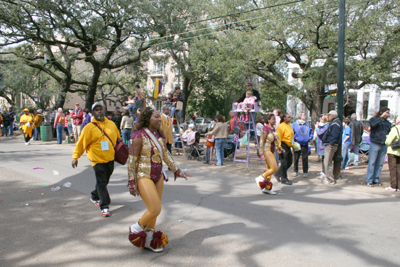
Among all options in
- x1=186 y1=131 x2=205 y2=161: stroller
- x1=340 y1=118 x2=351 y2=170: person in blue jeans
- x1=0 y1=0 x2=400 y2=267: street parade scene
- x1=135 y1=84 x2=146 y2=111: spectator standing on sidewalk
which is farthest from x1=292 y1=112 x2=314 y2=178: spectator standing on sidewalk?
x1=135 y1=84 x2=146 y2=111: spectator standing on sidewalk

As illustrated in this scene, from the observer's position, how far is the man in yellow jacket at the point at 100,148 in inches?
194

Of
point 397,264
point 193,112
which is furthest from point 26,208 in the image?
point 193,112

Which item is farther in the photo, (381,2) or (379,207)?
(381,2)

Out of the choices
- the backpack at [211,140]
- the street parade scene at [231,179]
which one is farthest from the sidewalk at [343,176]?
the backpack at [211,140]

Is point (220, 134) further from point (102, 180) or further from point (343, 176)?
A: point (102, 180)

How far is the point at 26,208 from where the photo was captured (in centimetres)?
529

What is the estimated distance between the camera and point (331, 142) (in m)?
7.68

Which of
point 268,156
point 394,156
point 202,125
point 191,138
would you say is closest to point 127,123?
point 191,138

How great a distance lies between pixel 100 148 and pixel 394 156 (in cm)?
664

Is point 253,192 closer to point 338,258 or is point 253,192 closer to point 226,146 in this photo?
point 338,258

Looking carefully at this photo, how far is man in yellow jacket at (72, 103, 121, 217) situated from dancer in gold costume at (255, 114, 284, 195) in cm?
326

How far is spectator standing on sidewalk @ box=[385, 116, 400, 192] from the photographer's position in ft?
22.4

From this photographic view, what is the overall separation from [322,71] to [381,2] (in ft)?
12.6

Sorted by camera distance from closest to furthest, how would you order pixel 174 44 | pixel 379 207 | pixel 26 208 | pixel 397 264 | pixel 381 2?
pixel 397 264, pixel 26 208, pixel 379 207, pixel 381 2, pixel 174 44
